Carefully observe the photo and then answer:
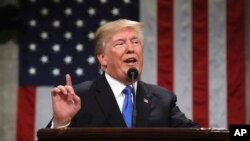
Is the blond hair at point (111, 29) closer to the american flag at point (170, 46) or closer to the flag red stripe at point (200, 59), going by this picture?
the american flag at point (170, 46)

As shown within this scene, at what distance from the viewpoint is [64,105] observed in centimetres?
204

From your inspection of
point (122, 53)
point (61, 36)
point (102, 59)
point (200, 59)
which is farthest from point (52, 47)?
point (122, 53)

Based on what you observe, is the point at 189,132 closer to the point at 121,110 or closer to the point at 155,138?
the point at 155,138

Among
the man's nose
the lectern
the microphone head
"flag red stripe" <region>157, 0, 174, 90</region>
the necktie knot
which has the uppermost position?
"flag red stripe" <region>157, 0, 174, 90</region>

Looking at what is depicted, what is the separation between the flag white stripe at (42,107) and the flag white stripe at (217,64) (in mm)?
1612

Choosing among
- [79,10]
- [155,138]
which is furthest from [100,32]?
[79,10]

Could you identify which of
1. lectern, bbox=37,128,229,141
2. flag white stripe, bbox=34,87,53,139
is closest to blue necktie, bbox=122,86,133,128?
lectern, bbox=37,128,229,141

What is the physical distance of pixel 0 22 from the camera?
4.64m

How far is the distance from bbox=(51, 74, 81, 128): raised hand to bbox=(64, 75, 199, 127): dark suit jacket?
240mm

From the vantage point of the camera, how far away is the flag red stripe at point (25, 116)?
4551mm

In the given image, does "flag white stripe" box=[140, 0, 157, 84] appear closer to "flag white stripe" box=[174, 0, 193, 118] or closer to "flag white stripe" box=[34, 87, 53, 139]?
"flag white stripe" box=[174, 0, 193, 118]

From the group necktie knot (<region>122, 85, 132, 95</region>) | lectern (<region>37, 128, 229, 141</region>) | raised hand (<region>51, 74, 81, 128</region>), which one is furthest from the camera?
necktie knot (<region>122, 85, 132, 95</region>)

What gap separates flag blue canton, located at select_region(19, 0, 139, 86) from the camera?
4.57m

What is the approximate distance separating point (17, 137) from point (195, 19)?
2.12 meters
